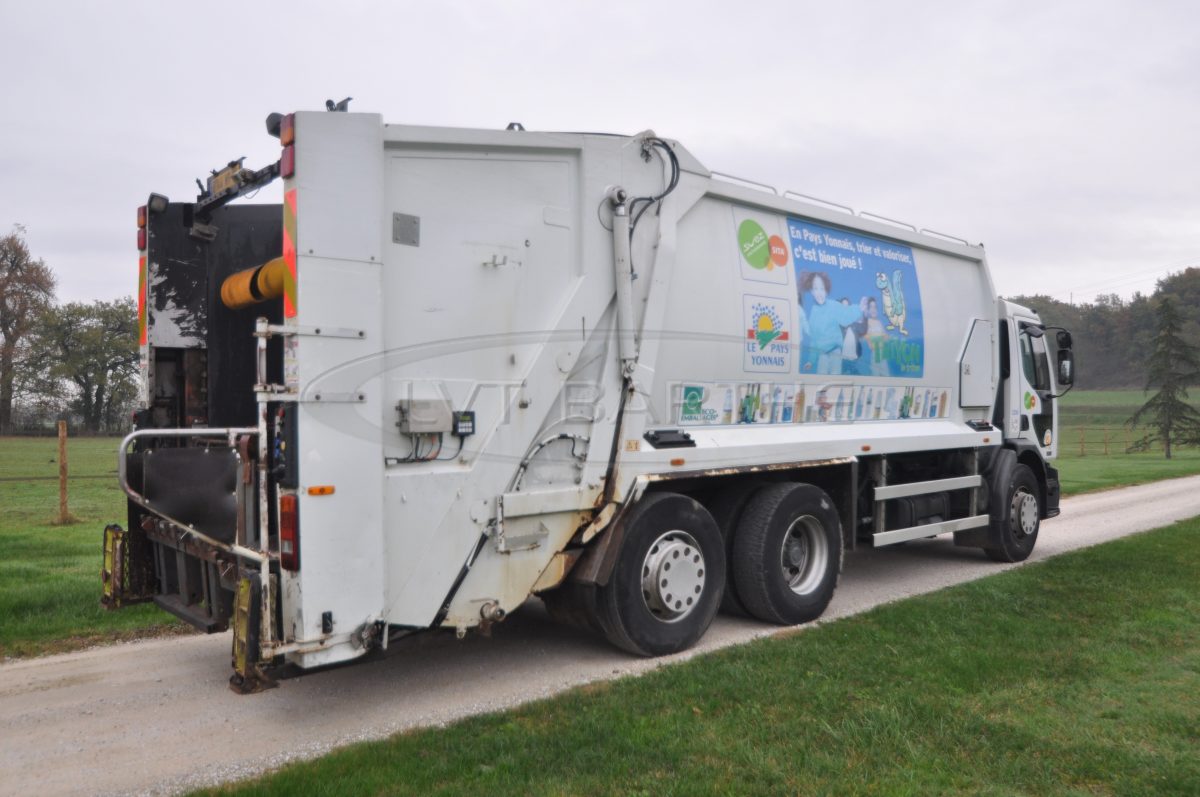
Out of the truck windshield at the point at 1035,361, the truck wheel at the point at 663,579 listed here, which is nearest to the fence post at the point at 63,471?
the truck wheel at the point at 663,579

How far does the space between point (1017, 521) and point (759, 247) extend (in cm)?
488

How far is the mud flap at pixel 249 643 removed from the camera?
418cm

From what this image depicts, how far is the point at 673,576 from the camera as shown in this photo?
19.2 ft

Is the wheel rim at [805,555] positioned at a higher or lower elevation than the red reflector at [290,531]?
lower

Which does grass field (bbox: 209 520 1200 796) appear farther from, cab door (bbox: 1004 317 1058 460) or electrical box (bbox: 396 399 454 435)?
cab door (bbox: 1004 317 1058 460)

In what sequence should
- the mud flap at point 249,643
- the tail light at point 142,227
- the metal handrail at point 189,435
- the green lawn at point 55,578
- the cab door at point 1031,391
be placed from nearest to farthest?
the mud flap at point 249,643, the metal handrail at point 189,435, the tail light at point 142,227, the green lawn at point 55,578, the cab door at point 1031,391

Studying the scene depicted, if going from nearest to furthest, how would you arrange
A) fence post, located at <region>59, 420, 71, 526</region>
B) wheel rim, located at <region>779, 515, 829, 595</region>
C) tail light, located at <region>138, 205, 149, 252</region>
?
tail light, located at <region>138, 205, 149, 252</region>, wheel rim, located at <region>779, 515, 829, 595</region>, fence post, located at <region>59, 420, 71, 526</region>

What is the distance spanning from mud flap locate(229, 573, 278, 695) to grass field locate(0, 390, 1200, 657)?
2805 mm

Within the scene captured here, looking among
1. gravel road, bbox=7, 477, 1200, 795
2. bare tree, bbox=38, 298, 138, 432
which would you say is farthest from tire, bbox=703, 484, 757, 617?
bare tree, bbox=38, 298, 138, 432

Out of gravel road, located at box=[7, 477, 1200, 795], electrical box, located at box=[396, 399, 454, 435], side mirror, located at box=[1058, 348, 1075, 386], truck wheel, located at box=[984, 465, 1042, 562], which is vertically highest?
side mirror, located at box=[1058, 348, 1075, 386]

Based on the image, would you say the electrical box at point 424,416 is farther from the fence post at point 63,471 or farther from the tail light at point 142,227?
the fence post at point 63,471

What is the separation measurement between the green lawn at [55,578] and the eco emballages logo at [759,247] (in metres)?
5.04

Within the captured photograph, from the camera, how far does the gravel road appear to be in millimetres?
4227

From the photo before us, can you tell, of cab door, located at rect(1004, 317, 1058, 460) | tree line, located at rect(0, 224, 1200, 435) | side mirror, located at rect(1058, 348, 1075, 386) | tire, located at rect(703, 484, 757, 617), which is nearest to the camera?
tire, located at rect(703, 484, 757, 617)
